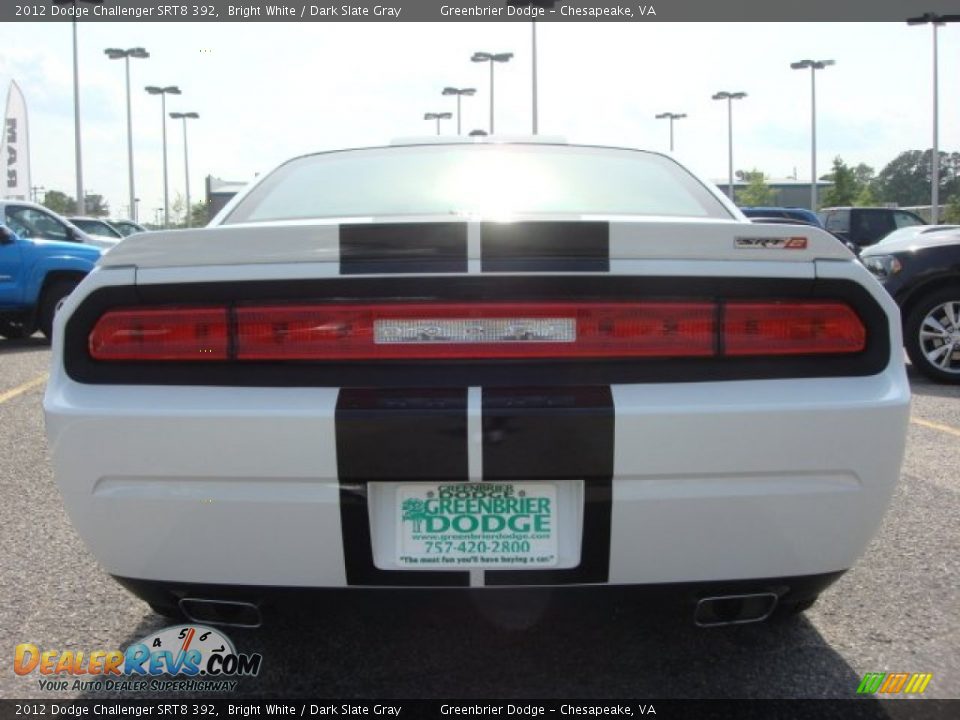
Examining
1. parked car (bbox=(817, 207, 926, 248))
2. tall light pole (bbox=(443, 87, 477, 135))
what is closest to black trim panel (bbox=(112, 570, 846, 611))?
parked car (bbox=(817, 207, 926, 248))

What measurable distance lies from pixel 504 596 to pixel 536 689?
0.41 m

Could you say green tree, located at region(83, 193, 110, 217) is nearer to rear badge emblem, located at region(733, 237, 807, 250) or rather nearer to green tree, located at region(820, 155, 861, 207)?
green tree, located at region(820, 155, 861, 207)

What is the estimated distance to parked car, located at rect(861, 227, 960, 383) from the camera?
298 inches

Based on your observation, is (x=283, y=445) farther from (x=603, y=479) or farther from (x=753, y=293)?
(x=753, y=293)

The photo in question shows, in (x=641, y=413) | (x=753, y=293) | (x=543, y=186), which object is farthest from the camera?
(x=543, y=186)

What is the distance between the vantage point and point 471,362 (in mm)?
2131

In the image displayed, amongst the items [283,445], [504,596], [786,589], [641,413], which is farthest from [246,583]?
[786,589]

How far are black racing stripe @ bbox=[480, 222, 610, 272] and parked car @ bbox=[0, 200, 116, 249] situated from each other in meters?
10.2

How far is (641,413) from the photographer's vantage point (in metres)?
2.04

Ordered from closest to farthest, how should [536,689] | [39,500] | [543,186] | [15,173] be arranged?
[536,689], [543,186], [39,500], [15,173]

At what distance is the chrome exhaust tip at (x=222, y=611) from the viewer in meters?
2.23

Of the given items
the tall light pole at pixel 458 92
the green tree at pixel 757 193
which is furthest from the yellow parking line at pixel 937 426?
the green tree at pixel 757 193

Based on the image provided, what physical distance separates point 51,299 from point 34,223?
4.27 feet

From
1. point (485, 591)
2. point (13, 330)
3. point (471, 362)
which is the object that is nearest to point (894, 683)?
point (485, 591)
